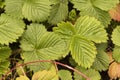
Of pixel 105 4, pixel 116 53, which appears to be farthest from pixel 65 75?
pixel 105 4

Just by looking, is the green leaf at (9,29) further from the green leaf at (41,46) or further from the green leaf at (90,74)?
the green leaf at (90,74)

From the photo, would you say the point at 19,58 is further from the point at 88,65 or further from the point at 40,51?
the point at 88,65

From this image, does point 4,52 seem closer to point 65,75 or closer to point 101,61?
point 65,75

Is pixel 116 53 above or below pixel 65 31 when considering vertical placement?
below

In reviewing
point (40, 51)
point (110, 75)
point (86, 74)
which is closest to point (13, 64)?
point (40, 51)

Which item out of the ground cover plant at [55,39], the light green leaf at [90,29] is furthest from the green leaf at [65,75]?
the light green leaf at [90,29]

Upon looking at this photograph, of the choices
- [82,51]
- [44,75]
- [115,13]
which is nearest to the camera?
[44,75]

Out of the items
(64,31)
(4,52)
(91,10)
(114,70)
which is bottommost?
(114,70)

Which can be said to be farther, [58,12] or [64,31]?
[58,12]

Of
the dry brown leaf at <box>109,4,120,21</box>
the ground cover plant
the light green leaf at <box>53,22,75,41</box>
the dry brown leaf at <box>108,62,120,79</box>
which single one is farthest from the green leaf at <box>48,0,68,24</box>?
the dry brown leaf at <box>108,62,120,79</box>
